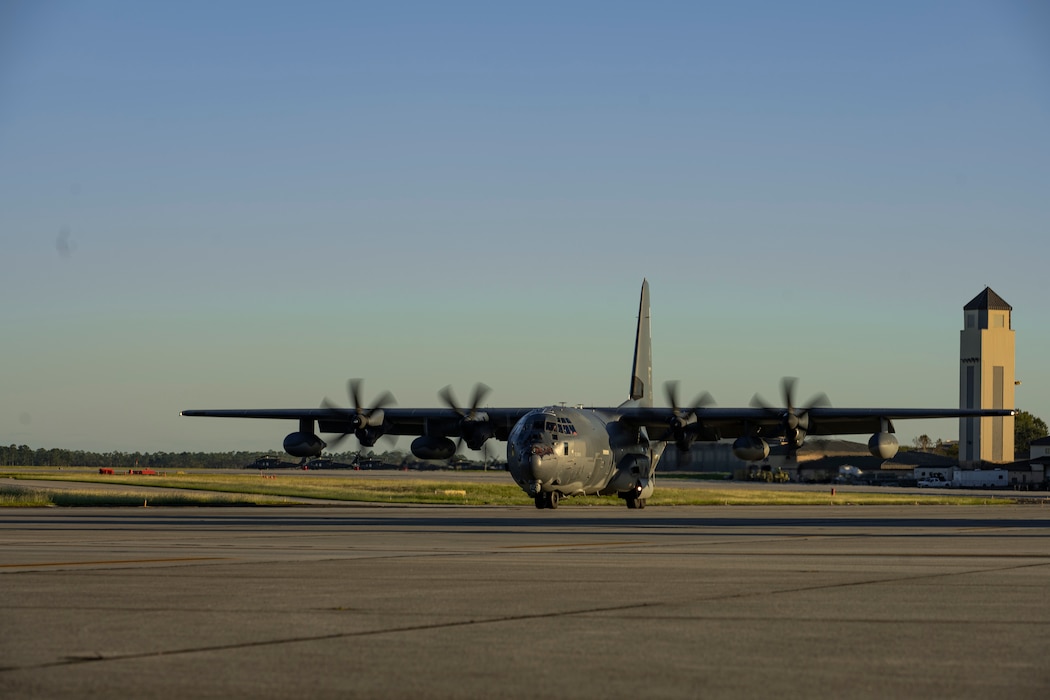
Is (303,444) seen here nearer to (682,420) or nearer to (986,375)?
(682,420)

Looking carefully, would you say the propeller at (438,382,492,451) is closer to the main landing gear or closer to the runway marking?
the main landing gear

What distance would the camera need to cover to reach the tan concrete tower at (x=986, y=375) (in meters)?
160

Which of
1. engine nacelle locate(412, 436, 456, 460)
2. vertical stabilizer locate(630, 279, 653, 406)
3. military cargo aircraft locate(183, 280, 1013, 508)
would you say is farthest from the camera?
vertical stabilizer locate(630, 279, 653, 406)

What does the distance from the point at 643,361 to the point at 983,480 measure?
88127mm

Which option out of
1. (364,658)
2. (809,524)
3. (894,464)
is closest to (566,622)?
(364,658)

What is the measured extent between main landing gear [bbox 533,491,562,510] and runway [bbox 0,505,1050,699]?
82.5 ft

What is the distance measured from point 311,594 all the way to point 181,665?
5297 mm

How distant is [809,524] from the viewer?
3888 centimetres

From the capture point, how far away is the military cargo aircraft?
49.2 metres

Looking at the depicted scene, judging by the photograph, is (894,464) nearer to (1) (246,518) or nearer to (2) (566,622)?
(1) (246,518)

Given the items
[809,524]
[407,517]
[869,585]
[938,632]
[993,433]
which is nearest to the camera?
[938,632]

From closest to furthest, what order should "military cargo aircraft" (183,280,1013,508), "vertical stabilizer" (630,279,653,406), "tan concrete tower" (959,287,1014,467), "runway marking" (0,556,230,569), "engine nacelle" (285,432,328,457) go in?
"runway marking" (0,556,230,569) → "military cargo aircraft" (183,280,1013,508) → "engine nacelle" (285,432,328,457) → "vertical stabilizer" (630,279,653,406) → "tan concrete tower" (959,287,1014,467)

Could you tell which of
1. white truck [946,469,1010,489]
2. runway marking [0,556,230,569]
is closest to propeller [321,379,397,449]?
runway marking [0,556,230,569]

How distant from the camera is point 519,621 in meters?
12.4
